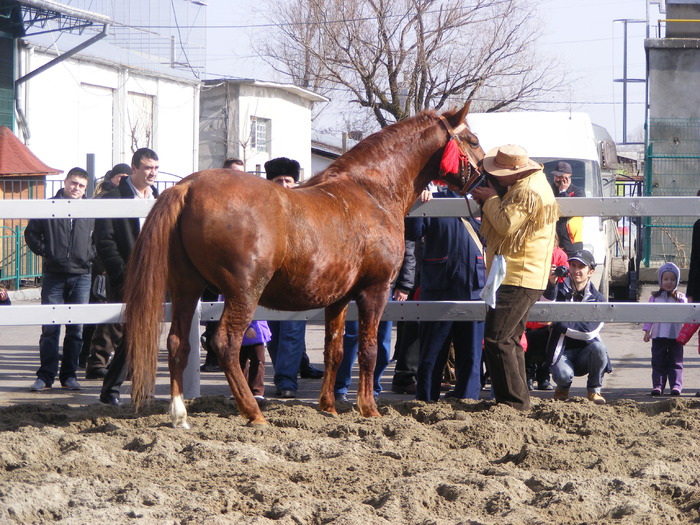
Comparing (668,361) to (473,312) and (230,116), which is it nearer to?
(473,312)

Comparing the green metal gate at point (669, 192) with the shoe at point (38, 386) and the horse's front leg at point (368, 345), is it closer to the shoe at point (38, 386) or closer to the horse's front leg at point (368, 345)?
the horse's front leg at point (368, 345)

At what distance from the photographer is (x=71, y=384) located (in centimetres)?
764

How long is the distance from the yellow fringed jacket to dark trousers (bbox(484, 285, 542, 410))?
8 centimetres

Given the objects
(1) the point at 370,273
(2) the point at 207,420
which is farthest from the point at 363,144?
(2) the point at 207,420

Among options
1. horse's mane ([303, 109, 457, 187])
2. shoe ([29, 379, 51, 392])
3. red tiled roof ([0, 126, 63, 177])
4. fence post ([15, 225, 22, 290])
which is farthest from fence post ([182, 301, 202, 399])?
red tiled roof ([0, 126, 63, 177])

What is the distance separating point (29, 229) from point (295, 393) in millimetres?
2816

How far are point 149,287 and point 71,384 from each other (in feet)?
9.91

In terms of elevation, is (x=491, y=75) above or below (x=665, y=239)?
above

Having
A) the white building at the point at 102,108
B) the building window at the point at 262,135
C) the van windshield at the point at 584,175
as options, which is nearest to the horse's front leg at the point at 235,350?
the van windshield at the point at 584,175

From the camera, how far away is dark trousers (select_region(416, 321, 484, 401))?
21.1ft

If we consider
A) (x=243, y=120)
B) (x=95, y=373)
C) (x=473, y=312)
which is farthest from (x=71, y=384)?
(x=243, y=120)

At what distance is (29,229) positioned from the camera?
26.1 feet

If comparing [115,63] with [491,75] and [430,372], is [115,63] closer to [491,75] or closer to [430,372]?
[491,75]

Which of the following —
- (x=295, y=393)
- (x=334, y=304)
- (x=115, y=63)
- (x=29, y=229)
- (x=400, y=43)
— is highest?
(x=400, y=43)
